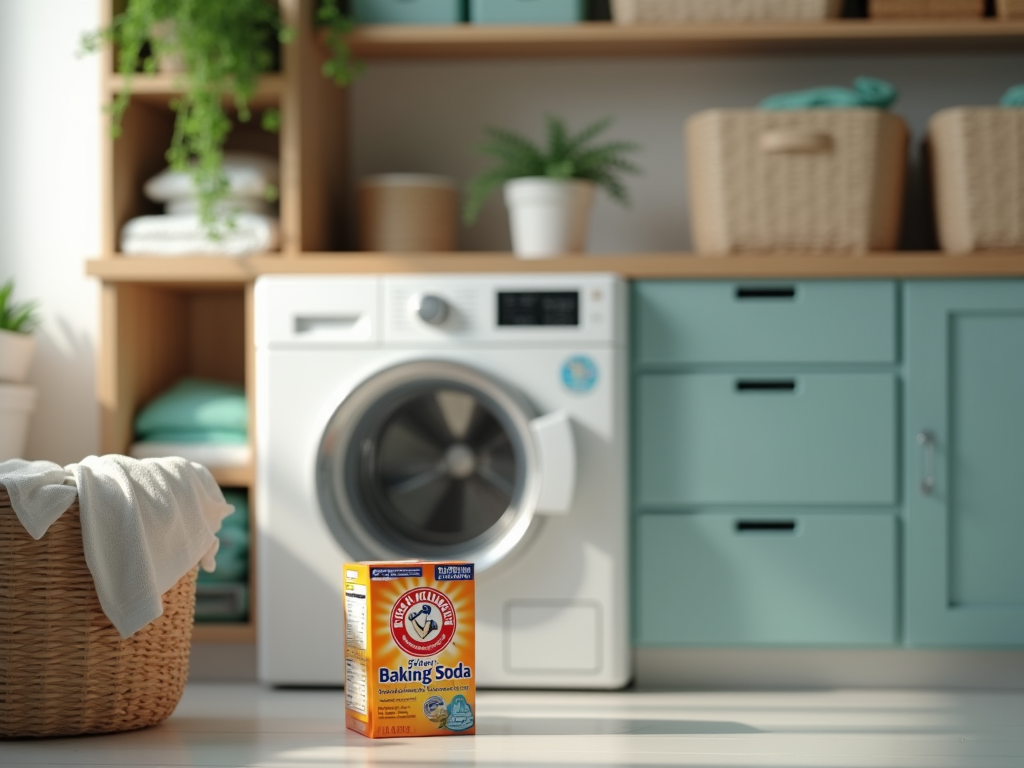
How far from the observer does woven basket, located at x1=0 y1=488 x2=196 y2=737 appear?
176 centimetres

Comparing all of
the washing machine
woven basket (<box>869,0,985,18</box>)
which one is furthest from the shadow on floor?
woven basket (<box>869,0,985,18</box>)

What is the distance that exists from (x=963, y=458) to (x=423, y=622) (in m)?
1.14

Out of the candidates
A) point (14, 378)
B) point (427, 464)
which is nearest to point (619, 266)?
point (427, 464)

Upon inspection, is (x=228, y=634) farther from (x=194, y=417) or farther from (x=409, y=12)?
(x=409, y=12)

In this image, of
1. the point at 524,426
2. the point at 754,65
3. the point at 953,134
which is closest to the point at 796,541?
the point at 524,426

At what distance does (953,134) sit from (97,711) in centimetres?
184

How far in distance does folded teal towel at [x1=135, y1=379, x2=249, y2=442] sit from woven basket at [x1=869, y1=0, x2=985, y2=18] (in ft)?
5.04

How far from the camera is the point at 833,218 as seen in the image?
2436 mm

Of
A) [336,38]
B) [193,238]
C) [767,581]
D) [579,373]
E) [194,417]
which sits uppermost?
[336,38]

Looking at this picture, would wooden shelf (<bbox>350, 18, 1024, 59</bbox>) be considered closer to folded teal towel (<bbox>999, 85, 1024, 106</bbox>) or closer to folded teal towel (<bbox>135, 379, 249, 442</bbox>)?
folded teal towel (<bbox>999, 85, 1024, 106</bbox>)

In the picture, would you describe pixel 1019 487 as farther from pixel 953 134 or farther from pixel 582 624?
pixel 582 624

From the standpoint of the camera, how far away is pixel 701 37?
8.55ft

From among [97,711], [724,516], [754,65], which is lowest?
[97,711]

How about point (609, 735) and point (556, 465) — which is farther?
point (556, 465)
